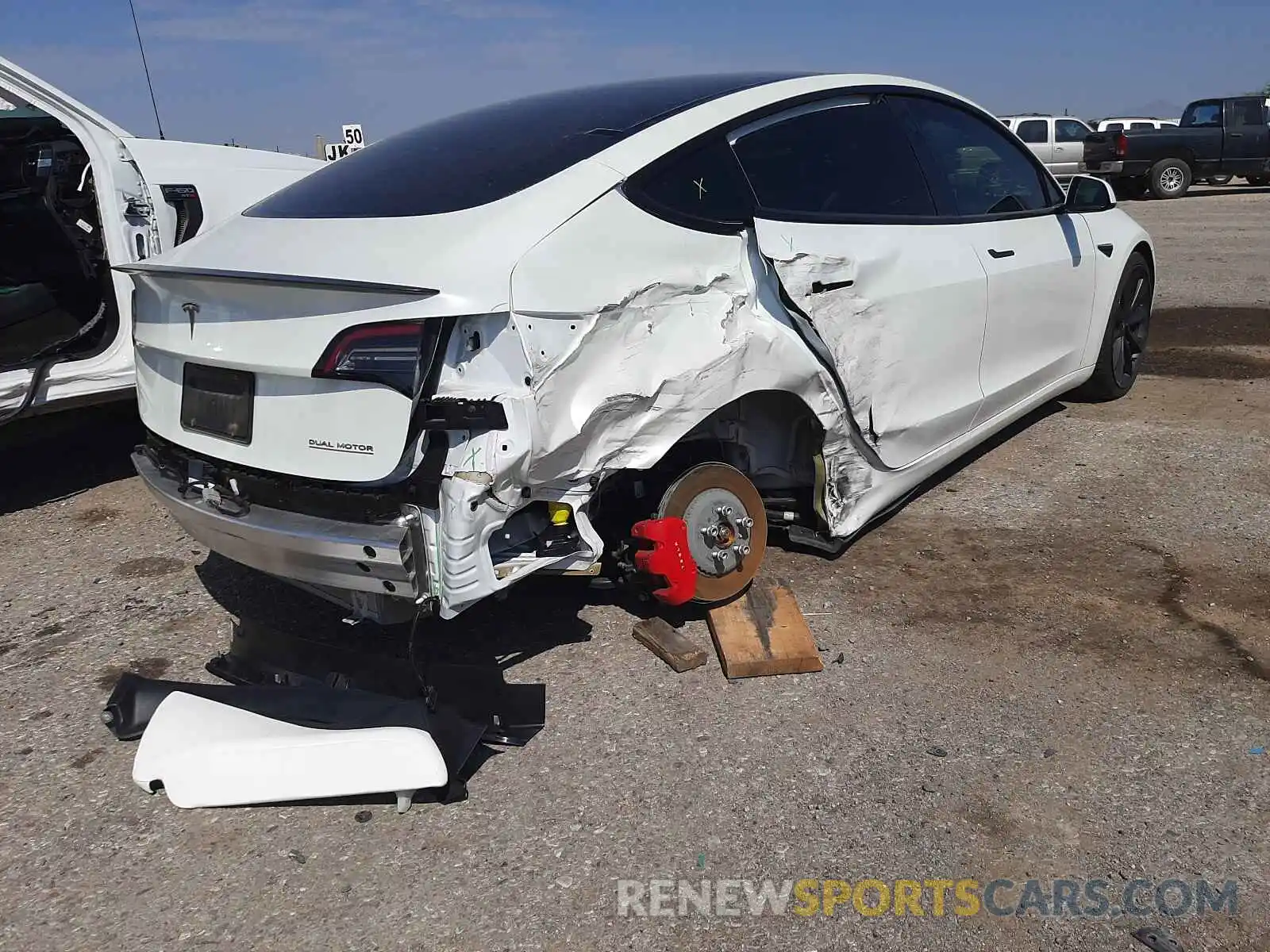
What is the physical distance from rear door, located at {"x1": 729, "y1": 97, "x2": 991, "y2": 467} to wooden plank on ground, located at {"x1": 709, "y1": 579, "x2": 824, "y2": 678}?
692mm

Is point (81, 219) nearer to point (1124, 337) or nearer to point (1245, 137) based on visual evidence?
point (1124, 337)

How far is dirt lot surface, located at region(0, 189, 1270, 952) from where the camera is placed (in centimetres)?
240

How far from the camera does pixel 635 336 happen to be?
9.75 ft

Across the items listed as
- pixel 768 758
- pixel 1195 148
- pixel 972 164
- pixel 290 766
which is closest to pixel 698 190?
pixel 768 758

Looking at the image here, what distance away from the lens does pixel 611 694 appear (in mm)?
3289

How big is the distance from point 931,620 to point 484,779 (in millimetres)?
1677

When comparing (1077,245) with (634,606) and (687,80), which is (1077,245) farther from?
(634,606)

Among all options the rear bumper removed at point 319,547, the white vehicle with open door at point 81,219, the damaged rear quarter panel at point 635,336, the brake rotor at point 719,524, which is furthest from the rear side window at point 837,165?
the white vehicle with open door at point 81,219

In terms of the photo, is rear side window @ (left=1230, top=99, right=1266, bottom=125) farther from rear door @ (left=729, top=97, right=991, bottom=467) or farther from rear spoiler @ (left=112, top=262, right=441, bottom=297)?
rear spoiler @ (left=112, top=262, right=441, bottom=297)

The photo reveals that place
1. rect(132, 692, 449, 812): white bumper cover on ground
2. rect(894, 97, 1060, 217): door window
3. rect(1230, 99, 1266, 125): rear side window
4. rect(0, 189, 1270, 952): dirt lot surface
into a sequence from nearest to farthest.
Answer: rect(0, 189, 1270, 952): dirt lot surface < rect(132, 692, 449, 812): white bumper cover on ground < rect(894, 97, 1060, 217): door window < rect(1230, 99, 1266, 125): rear side window

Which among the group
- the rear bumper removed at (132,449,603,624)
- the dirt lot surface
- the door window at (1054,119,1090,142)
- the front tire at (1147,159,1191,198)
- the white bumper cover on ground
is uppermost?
the rear bumper removed at (132,449,603,624)

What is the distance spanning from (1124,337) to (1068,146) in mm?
18723

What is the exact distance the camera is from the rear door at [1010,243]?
14.2ft

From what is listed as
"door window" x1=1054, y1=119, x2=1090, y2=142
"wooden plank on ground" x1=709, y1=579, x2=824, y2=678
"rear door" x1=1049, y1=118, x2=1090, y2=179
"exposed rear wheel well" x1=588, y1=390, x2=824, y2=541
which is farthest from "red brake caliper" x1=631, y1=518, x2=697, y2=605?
"door window" x1=1054, y1=119, x2=1090, y2=142
